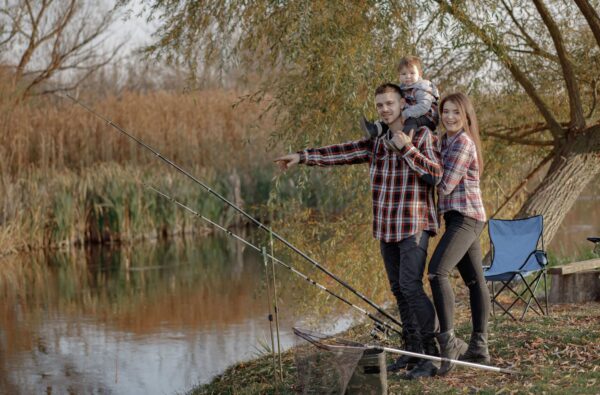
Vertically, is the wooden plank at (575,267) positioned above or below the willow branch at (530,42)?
below

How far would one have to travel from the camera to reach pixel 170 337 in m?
8.51

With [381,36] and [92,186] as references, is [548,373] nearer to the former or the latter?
[381,36]

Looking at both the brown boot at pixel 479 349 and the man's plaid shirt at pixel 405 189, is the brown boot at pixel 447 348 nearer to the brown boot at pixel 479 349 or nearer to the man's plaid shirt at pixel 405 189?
the brown boot at pixel 479 349

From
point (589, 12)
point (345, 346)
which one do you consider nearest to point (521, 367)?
point (345, 346)

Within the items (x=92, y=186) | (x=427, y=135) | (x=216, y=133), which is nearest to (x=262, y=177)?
(x=216, y=133)

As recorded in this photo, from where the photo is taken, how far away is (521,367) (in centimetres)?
465

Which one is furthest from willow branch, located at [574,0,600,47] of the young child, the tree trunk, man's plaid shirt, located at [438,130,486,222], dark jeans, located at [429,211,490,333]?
dark jeans, located at [429,211,490,333]

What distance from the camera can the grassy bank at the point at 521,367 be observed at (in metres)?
4.29

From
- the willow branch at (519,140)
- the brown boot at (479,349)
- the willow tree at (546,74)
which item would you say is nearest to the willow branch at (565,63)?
the willow tree at (546,74)

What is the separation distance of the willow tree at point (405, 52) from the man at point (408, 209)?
2126mm

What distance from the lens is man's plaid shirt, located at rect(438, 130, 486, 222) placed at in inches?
173

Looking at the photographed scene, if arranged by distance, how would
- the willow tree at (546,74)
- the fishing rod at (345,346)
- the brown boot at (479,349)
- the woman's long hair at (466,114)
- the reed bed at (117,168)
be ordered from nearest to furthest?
the fishing rod at (345,346), the woman's long hair at (466,114), the brown boot at (479,349), the willow tree at (546,74), the reed bed at (117,168)

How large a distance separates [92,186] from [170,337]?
728cm

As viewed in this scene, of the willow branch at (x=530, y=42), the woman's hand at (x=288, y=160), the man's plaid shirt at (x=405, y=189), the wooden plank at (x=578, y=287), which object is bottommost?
the wooden plank at (x=578, y=287)
